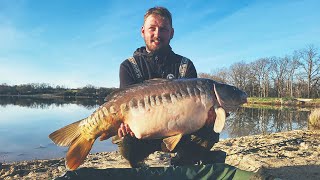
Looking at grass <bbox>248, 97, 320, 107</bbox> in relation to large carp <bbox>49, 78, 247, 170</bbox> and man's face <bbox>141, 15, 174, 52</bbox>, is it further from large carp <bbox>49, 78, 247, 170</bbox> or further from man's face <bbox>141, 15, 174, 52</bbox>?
large carp <bbox>49, 78, 247, 170</bbox>

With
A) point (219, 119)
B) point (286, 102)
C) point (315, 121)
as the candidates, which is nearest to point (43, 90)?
point (286, 102)

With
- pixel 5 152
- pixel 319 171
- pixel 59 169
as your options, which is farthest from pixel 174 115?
pixel 5 152

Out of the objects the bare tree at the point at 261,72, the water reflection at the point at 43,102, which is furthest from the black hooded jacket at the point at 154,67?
the bare tree at the point at 261,72

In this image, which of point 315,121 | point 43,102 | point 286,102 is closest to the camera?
point 315,121

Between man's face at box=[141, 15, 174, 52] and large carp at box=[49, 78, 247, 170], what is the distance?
0.78 metres

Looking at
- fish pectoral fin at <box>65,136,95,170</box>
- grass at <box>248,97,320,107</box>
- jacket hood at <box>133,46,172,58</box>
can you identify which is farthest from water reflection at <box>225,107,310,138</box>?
grass at <box>248,97,320,107</box>

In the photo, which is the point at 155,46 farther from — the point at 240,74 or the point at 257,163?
the point at 240,74

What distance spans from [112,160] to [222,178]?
2870mm

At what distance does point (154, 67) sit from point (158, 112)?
1088 mm

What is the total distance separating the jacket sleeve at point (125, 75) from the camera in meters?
3.79

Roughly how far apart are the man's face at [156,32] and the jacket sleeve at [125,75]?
1.10ft

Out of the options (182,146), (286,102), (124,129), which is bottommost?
(286,102)

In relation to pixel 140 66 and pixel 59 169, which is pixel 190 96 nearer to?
pixel 140 66

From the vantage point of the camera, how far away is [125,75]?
12.5ft
